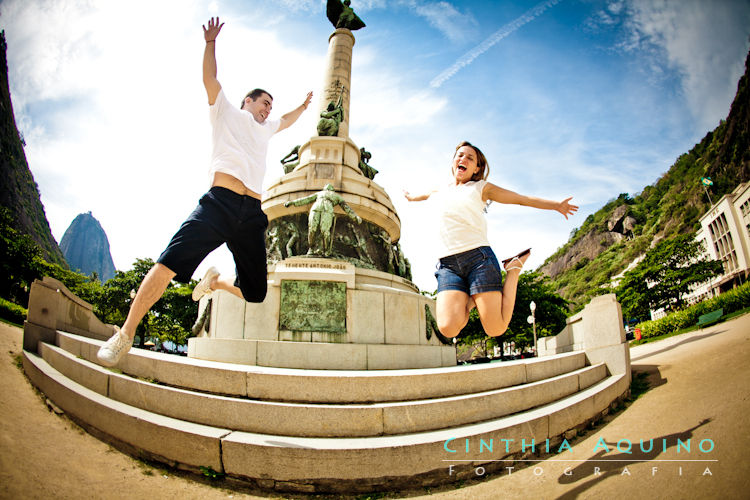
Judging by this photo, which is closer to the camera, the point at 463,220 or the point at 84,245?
the point at 463,220

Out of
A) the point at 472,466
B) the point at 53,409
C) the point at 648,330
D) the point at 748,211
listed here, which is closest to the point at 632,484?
the point at 472,466

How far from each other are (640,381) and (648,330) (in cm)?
1753

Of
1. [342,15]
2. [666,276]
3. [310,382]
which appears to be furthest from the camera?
[666,276]

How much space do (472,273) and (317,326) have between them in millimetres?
4293

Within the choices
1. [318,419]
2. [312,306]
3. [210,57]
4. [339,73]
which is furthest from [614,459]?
[339,73]

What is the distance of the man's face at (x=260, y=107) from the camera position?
11.7ft

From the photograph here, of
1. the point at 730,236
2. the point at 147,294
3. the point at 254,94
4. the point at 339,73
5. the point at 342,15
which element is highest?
the point at 342,15

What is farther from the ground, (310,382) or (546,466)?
(310,382)

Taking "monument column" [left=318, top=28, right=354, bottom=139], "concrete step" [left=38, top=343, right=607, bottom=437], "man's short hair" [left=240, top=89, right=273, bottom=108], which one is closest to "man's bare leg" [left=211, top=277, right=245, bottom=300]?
"concrete step" [left=38, top=343, right=607, bottom=437]

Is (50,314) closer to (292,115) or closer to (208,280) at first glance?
(208,280)

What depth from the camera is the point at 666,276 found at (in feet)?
98.8

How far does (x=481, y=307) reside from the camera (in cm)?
329

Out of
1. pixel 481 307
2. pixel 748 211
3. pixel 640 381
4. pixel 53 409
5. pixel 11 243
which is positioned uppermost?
pixel 748 211

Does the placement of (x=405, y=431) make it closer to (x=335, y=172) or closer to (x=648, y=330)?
(x=335, y=172)
